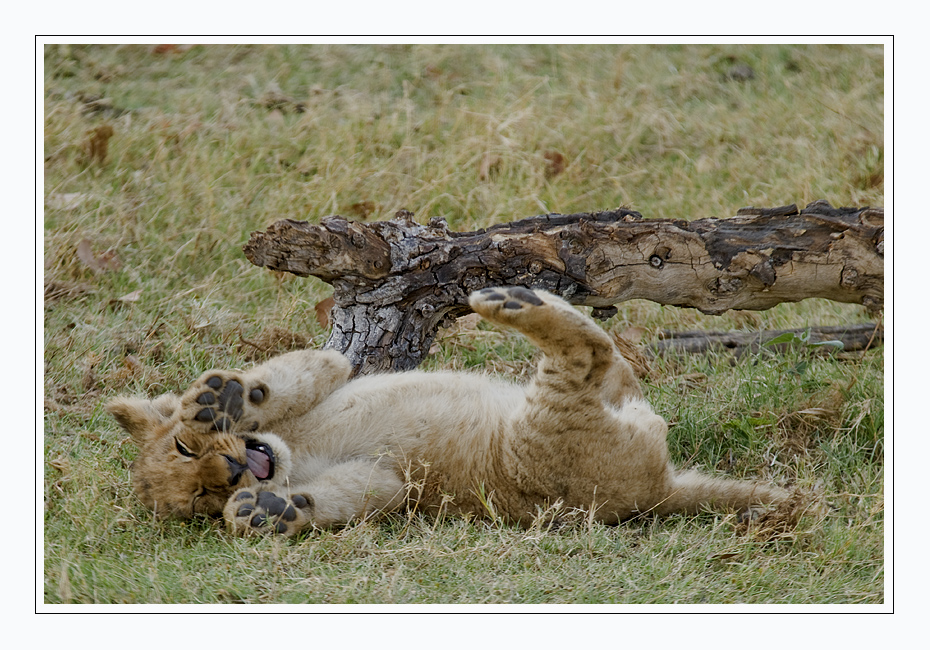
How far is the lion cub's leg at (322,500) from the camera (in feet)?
10.5

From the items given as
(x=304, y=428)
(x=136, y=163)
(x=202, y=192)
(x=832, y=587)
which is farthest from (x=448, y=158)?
(x=832, y=587)

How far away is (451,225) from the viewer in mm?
5867

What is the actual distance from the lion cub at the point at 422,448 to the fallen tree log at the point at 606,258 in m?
0.49

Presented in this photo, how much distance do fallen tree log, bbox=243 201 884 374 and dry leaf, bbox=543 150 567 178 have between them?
2.40 meters

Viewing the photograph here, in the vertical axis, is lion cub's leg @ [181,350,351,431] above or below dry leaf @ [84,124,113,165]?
below

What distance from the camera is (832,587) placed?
3160mm

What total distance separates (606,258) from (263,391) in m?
1.52

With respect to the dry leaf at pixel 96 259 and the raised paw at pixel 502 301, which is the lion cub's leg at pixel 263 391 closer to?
the raised paw at pixel 502 301

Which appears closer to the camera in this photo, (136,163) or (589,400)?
(589,400)

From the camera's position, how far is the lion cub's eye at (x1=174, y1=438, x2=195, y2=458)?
338cm

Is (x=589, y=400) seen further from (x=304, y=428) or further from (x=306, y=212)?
(x=306, y=212)

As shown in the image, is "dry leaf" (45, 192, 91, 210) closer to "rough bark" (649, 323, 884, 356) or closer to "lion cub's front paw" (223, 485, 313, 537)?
"lion cub's front paw" (223, 485, 313, 537)

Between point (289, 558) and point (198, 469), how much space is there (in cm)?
50

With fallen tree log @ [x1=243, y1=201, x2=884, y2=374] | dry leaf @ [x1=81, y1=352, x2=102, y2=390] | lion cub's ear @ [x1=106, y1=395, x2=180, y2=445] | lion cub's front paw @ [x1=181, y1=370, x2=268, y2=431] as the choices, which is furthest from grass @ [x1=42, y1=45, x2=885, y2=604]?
fallen tree log @ [x1=243, y1=201, x2=884, y2=374]
